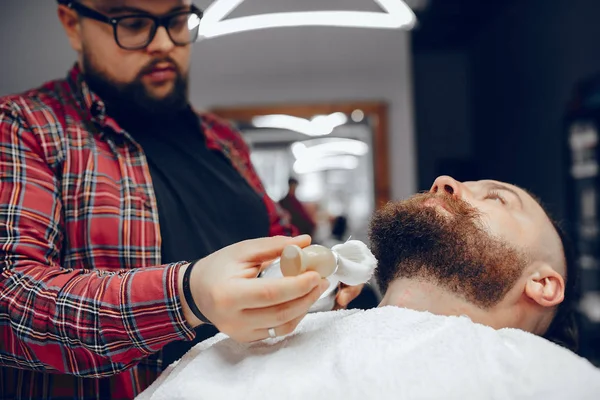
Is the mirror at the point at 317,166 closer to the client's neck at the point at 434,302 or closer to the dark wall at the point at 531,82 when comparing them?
the client's neck at the point at 434,302

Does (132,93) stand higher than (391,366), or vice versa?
(132,93)

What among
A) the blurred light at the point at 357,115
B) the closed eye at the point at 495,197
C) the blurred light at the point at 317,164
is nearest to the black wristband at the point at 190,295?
the closed eye at the point at 495,197

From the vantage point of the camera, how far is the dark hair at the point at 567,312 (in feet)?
3.86

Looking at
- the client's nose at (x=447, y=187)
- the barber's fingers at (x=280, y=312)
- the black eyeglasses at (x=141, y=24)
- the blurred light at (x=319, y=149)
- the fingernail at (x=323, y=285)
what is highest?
the black eyeglasses at (x=141, y=24)

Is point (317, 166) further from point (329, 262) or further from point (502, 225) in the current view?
point (329, 262)

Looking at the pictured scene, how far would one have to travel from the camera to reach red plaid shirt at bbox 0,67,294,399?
835 millimetres

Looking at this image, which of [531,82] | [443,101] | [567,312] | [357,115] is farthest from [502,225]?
[443,101]

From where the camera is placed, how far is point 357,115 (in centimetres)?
257

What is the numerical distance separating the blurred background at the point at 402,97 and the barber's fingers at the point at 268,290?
52 centimetres

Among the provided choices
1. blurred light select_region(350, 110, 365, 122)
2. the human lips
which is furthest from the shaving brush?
blurred light select_region(350, 110, 365, 122)

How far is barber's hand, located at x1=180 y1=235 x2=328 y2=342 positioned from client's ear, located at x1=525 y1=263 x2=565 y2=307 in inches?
21.2

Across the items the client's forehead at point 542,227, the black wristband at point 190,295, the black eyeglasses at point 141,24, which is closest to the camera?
the black wristband at point 190,295

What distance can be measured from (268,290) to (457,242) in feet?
1.56

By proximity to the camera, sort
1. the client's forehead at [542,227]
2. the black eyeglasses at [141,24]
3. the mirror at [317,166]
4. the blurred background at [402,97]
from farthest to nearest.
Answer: the mirror at [317,166] → the blurred background at [402,97] → the client's forehead at [542,227] → the black eyeglasses at [141,24]
